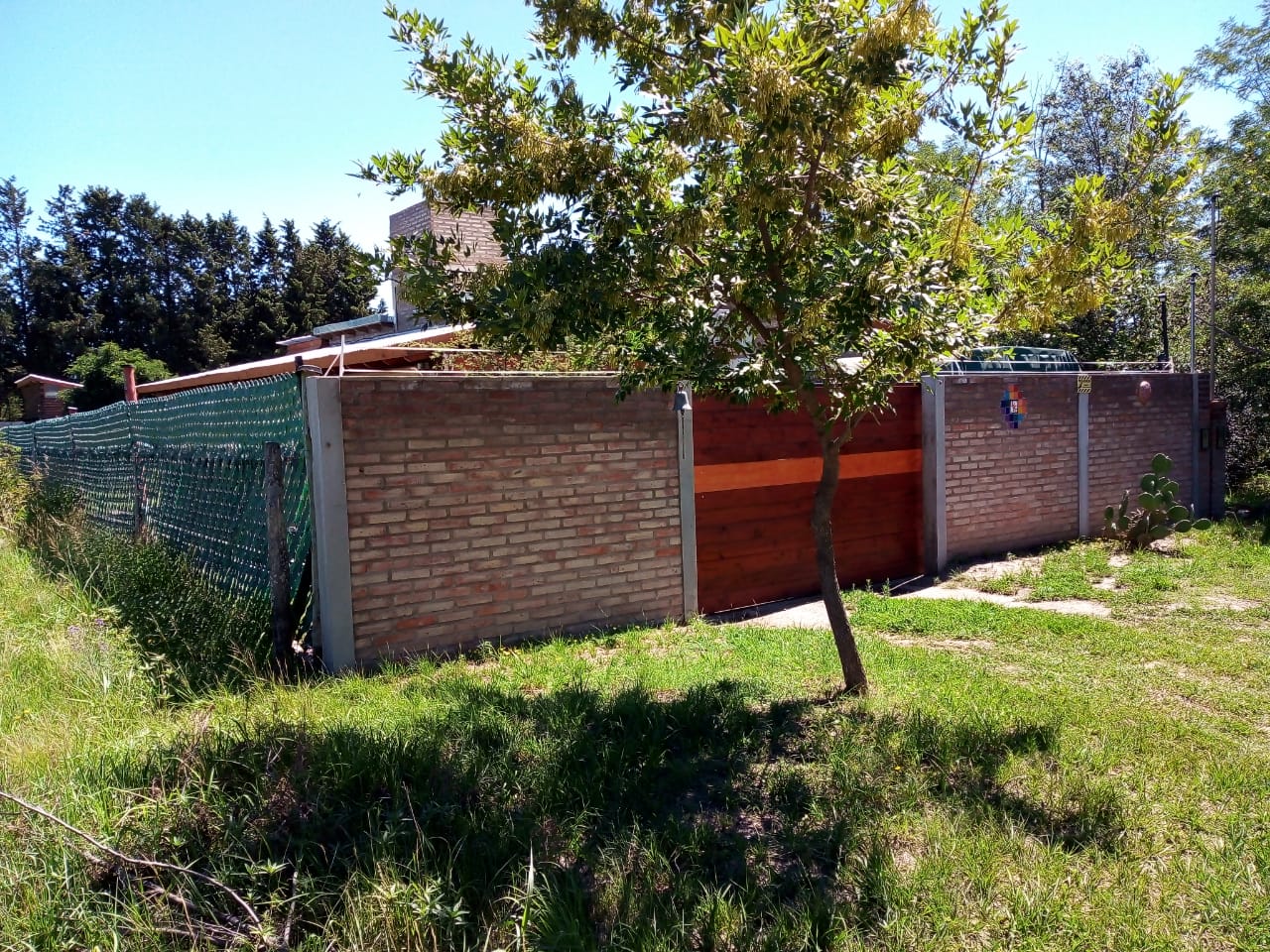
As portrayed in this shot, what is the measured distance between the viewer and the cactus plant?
33.6ft

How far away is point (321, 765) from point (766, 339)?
10.0ft

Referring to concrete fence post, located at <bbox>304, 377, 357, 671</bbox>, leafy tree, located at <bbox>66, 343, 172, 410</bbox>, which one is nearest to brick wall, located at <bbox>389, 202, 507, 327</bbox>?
concrete fence post, located at <bbox>304, 377, 357, 671</bbox>

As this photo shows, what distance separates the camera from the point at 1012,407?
1008cm

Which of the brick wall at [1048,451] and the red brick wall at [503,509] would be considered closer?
the red brick wall at [503,509]

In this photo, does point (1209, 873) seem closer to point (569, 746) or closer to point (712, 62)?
point (569, 746)

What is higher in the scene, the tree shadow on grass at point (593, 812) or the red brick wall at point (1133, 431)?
the red brick wall at point (1133, 431)

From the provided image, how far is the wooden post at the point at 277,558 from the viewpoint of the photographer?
18.4 feet

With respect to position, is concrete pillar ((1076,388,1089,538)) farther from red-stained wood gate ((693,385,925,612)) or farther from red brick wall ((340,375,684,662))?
red brick wall ((340,375,684,662))

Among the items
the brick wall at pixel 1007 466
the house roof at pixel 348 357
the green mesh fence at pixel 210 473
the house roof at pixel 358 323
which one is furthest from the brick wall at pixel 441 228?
the brick wall at pixel 1007 466

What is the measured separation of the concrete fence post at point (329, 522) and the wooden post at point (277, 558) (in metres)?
0.19

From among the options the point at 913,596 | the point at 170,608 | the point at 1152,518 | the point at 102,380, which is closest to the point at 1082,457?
the point at 1152,518

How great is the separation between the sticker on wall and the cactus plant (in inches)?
65.0

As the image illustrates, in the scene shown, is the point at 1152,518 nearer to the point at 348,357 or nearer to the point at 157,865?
the point at 348,357

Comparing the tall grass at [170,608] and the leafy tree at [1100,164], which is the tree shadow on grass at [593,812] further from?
the leafy tree at [1100,164]
